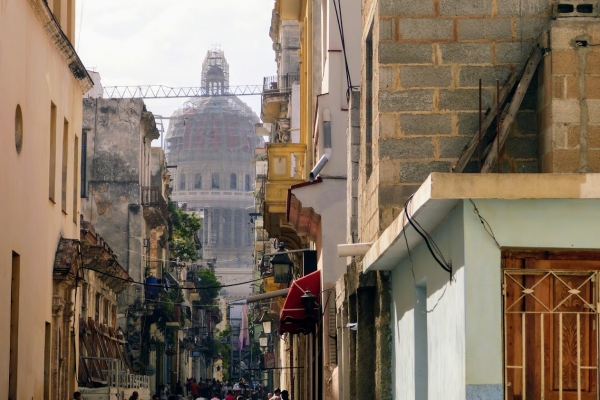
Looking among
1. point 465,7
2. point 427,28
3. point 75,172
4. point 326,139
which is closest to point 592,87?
point 465,7

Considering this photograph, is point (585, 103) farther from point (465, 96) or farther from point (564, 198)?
point (564, 198)

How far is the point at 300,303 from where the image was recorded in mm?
19656

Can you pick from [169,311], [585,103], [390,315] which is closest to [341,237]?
[390,315]

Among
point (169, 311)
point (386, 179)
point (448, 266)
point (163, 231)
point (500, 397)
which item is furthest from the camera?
point (163, 231)

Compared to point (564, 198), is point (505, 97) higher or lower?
higher

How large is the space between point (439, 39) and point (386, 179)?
3.97 ft

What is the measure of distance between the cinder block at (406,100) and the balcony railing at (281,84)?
35.0 metres

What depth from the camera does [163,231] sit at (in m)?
56.1

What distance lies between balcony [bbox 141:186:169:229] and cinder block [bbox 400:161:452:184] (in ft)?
124

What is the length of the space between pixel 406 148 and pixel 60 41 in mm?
12184

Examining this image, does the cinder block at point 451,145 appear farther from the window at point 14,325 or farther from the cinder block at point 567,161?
the window at point 14,325

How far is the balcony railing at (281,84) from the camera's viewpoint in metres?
46.9

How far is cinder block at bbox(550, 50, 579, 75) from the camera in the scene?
10.5 m

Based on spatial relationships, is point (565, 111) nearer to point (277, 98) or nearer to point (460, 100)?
point (460, 100)
